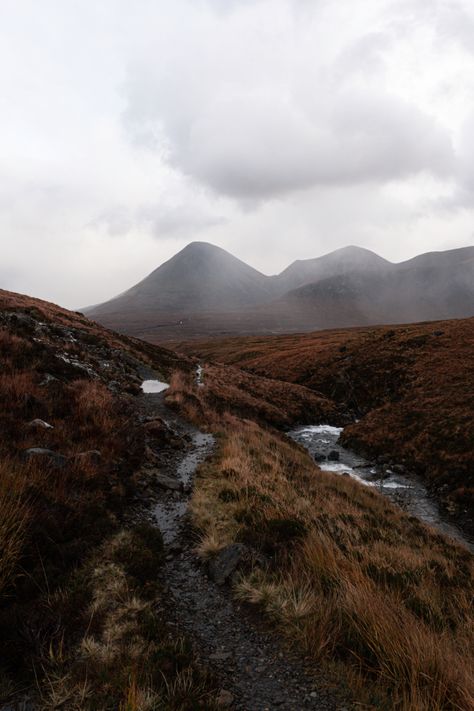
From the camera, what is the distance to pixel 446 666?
12.6 ft

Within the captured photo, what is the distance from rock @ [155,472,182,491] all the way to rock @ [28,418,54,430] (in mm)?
3141

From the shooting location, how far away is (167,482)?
10.0m

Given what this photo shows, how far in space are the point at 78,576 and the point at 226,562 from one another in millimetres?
2416

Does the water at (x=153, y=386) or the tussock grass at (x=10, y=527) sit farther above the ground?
the tussock grass at (x=10, y=527)

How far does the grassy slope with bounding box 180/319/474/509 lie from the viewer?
68.6ft

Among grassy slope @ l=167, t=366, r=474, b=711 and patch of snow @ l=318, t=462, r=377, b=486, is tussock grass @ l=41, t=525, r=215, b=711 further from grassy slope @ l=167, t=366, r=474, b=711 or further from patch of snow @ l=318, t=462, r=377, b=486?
patch of snow @ l=318, t=462, r=377, b=486

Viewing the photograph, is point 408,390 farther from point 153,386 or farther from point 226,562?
point 226,562

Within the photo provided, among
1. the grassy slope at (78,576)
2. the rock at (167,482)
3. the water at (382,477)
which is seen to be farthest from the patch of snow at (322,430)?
the grassy slope at (78,576)

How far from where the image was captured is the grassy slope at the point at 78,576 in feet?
12.0

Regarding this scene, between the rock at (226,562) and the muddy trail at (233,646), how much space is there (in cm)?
12

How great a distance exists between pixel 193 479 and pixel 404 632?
7428 mm

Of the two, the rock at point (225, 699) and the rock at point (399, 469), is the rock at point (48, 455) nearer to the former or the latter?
the rock at point (225, 699)

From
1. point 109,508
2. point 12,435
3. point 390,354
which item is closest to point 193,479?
point 109,508

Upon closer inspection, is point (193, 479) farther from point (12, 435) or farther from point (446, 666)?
point (446, 666)
